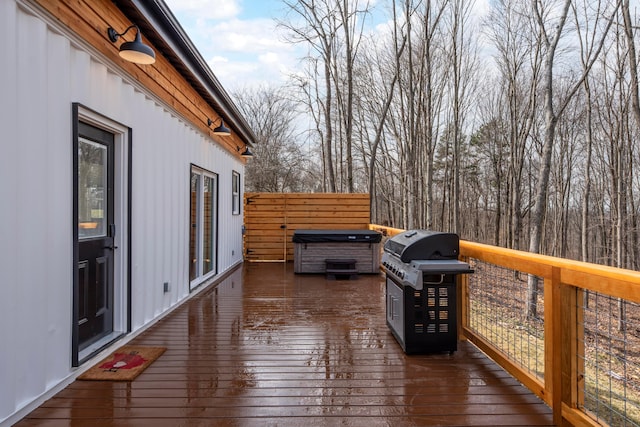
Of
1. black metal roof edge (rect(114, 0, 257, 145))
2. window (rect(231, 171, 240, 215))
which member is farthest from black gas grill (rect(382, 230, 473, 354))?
window (rect(231, 171, 240, 215))

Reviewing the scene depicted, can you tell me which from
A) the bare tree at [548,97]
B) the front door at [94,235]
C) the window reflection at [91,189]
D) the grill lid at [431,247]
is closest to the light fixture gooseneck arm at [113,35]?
the front door at [94,235]

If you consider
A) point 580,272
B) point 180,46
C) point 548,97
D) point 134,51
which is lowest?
point 580,272

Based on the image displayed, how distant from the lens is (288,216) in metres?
8.73

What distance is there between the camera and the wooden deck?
6.86ft

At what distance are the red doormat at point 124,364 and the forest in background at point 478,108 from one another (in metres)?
8.72

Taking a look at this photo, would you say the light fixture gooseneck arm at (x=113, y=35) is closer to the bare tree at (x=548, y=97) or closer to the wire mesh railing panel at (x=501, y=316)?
the wire mesh railing panel at (x=501, y=316)

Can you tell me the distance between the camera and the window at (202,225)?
5348mm

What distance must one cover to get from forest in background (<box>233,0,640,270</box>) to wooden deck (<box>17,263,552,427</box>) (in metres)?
7.43

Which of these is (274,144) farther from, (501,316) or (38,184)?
(38,184)

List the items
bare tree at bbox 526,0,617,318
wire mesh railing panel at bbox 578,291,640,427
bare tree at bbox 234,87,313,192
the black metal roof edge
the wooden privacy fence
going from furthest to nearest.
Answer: bare tree at bbox 234,87,313,192
the wooden privacy fence
bare tree at bbox 526,0,617,318
the black metal roof edge
wire mesh railing panel at bbox 578,291,640,427

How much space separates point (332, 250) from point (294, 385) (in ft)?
14.8

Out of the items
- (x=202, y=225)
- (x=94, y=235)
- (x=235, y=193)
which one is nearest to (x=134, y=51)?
(x=94, y=235)

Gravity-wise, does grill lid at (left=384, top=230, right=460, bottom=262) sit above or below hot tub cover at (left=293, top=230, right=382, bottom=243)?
above

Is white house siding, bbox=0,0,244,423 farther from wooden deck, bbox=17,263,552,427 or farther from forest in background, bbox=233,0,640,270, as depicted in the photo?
forest in background, bbox=233,0,640,270
